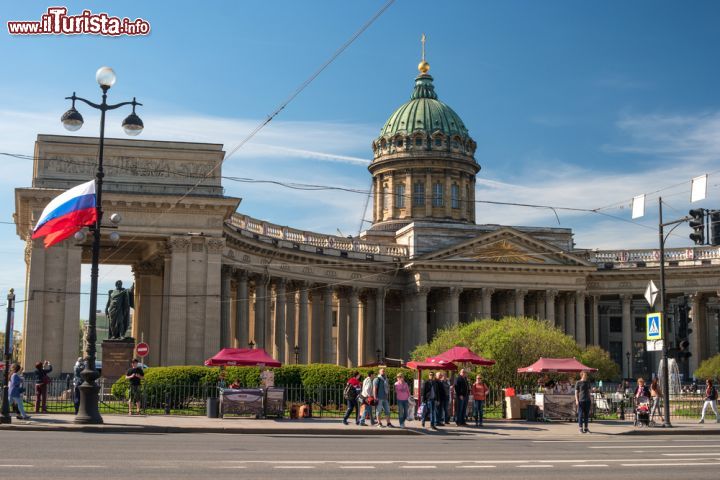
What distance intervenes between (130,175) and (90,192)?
2445 cm

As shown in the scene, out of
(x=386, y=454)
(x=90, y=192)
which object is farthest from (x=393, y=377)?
(x=386, y=454)

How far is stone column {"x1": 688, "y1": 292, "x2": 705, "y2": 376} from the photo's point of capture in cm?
9525

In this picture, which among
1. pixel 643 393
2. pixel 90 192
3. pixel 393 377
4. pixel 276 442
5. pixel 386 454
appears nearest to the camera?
pixel 386 454

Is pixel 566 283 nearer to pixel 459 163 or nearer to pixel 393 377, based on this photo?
pixel 459 163

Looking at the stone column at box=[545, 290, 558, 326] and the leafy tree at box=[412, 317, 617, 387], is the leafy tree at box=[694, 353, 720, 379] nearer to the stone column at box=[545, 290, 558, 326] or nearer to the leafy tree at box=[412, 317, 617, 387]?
the stone column at box=[545, 290, 558, 326]

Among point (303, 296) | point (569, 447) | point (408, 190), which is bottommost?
point (569, 447)

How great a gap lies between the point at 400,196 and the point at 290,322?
111 feet

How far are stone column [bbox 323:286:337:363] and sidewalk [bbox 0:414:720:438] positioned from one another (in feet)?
146

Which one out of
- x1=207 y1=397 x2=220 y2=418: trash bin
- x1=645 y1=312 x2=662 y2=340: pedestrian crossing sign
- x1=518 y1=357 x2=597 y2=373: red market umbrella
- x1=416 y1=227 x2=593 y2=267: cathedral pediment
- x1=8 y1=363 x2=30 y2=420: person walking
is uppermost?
x1=416 y1=227 x2=593 y2=267: cathedral pediment

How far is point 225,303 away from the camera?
67.9 metres

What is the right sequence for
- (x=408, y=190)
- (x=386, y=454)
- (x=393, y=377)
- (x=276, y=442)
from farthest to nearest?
(x=408, y=190) → (x=393, y=377) → (x=276, y=442) → (x=386, y=454)

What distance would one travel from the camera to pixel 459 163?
115 metres

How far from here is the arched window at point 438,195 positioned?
11256 centimetres

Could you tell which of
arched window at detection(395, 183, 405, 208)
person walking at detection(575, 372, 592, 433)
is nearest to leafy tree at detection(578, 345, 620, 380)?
arched window at detection(395, 183, 405, 208)
